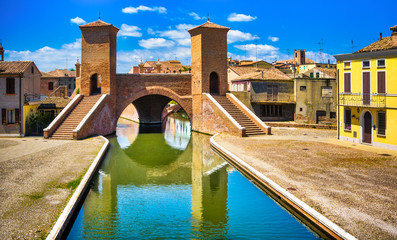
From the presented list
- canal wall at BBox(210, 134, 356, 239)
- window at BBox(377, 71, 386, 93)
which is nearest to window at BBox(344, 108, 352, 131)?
window at BBox(377, 71, 386, 93)

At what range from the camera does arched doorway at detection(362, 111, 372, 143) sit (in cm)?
1895

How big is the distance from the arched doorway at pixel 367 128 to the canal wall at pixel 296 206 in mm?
8689

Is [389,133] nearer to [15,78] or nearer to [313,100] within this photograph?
[313,100]

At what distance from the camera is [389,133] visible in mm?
17516

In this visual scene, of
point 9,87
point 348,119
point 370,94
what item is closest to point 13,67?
point 9,87

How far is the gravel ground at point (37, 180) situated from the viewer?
25.7ft

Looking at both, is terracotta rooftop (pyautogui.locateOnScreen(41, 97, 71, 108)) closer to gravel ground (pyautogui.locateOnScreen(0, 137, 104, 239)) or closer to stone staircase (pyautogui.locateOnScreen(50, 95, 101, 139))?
stone staircase (pyautogui.locateOnScreen(50, 95, 101, 139))

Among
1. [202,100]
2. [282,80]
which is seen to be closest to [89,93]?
[202,100]

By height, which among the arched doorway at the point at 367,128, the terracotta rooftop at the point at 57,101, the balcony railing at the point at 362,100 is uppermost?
the terracotta rooftop at the point at 57,101

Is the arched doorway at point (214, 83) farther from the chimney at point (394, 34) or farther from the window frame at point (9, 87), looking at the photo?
the window frame at point (9, 87)

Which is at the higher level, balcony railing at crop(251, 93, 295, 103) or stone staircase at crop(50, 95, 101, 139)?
balcony railing at crop(251, 93, 295, 103)

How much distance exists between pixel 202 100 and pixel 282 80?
30.6 feet

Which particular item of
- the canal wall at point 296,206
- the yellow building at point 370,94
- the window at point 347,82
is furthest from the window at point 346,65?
the canal wall at point 296,206

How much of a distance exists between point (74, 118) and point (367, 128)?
1928 cm
